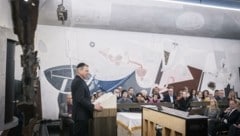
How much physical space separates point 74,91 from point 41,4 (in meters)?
3.26

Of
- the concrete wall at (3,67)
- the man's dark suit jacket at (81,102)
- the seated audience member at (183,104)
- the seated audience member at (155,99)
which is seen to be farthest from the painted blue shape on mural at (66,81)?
the concrete wall at (3,67)

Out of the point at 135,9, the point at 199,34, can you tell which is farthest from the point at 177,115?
the point at 199,34

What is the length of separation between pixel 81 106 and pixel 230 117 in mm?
3331

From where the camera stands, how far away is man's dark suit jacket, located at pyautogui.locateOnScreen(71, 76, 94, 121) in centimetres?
433

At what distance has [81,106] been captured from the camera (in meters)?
4.40

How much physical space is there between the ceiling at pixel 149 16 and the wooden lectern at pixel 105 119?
3.23 m

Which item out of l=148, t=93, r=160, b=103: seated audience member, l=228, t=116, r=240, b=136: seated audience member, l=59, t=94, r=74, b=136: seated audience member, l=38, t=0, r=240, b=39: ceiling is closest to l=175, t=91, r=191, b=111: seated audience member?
l=148, t=93, r=160, b=103: seated audience member

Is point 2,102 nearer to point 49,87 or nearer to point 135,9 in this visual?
point 49,87

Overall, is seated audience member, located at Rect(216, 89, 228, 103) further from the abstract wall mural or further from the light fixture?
the light fixture

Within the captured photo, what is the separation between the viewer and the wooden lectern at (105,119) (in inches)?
189

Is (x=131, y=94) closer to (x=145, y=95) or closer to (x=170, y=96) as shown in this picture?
(x=145, y=95)

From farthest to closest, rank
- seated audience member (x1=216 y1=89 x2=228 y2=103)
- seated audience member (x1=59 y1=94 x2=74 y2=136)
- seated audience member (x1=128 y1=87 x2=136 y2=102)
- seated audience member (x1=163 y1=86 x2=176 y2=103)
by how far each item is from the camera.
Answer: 1. seated audience member (x1=216 y1=89 x2=228 y2=103)
2. seated audience member (x1=163 y1=86 x2=176 y2=103)
3. seated audience member (x1=128 y1=87 x2=136 y2=102)
4. seated audience member (x1=59 y1=94 x2=74 y2=136)

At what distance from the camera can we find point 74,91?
14.5ft

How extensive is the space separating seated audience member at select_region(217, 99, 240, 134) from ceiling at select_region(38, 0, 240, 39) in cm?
242
